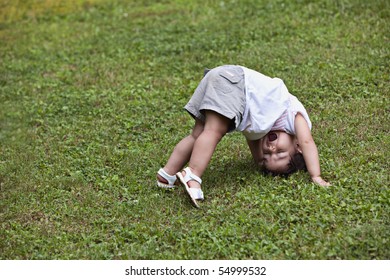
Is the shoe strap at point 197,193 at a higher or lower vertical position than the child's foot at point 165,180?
higher

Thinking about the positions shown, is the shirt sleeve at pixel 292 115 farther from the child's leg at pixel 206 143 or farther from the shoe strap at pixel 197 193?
the shoe strap at pixel 197 193

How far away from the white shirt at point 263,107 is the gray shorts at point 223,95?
64 millimetres

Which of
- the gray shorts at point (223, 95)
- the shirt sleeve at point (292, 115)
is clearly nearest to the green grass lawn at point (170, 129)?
the shirt sleeve at point (292, 115)

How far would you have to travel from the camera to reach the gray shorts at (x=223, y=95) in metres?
5.43

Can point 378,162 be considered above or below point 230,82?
below

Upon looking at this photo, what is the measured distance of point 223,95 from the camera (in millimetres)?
5492

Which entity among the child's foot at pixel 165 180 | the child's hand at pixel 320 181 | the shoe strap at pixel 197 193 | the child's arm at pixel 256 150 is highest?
the child's arm at pixel 256 150

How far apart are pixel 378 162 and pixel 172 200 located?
67.9 inches
